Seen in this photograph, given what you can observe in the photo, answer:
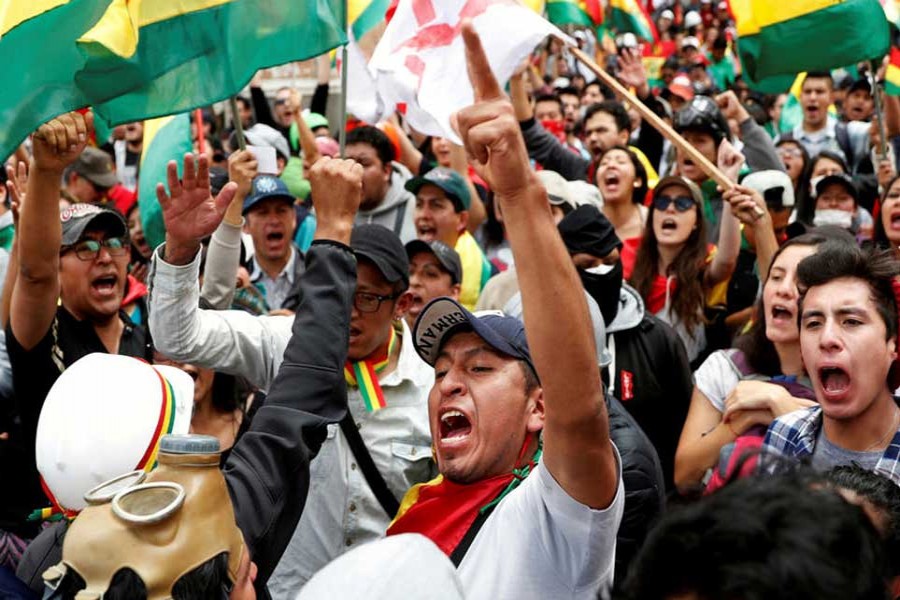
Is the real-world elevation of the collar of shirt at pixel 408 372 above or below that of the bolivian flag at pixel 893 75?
above

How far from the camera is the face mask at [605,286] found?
16.8 ft

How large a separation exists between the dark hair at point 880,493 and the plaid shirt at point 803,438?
0.47 m

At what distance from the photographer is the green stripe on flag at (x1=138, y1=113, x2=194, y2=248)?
5711 mm

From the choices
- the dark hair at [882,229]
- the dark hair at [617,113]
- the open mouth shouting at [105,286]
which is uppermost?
the open mouth shouting at [105,286]

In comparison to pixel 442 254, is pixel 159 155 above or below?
above

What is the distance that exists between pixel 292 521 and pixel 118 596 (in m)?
0.92

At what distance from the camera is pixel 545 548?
7.91ft

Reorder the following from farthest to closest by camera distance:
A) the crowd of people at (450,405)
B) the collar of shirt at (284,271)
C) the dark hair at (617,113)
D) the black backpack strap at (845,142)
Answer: the black backpack strap at (845,142), the dark hair at (617,113), the collar of shirt at (284,271), the crowd of people at (450,405)

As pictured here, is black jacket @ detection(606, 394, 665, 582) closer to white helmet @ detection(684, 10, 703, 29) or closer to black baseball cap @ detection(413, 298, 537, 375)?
black baseball cap @ detection(413, 298, 537, 375)

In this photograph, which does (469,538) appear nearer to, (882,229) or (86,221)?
(86,221)

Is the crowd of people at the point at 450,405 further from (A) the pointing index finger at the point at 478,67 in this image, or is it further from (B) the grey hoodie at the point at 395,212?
(B) the grey hoodie at the point at 395,212

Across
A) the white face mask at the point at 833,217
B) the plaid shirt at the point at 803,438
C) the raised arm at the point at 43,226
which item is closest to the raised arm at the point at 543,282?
the plaid shirt at the point at 803,438

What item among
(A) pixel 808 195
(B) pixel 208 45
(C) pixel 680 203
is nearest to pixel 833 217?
(A) pixel 808 195

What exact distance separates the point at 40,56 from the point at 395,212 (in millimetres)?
3814
